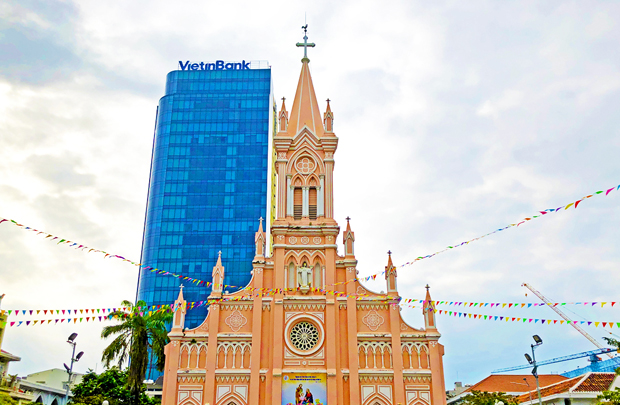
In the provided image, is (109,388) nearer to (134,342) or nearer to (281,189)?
(134,342)

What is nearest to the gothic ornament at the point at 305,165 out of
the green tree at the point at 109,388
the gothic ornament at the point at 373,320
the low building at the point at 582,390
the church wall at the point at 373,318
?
the church wall at the point at 373,318

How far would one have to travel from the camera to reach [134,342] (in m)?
37.8

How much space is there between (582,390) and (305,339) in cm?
2166

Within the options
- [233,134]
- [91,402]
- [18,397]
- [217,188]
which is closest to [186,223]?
[217,188]

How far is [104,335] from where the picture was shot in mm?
38750

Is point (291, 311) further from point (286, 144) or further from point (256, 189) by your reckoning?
point (256, 189)

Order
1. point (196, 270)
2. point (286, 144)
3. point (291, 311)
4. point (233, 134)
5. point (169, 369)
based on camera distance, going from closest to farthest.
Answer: point (169, 369)
point (291, 311)
point (286, 144)
point (196, 270)
point (233, 134)

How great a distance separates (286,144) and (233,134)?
5003 centimetres

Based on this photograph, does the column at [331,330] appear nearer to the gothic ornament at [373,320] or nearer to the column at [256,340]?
the gothic ornament at [373,320]

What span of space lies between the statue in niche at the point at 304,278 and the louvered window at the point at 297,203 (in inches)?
155

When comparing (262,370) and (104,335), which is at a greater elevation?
(104,335)

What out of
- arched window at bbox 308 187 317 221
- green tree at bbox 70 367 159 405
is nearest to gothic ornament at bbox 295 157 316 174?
arched window at bbox 308 187 317 221

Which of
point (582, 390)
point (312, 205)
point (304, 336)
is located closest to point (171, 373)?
point (304, 336)

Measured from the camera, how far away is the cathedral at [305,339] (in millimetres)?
34094
